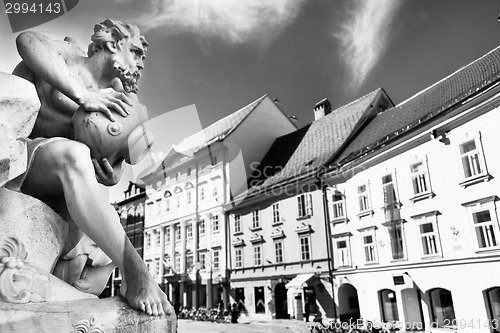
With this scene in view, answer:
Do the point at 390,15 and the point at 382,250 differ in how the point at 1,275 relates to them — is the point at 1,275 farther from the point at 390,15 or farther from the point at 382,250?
the point at 382,250

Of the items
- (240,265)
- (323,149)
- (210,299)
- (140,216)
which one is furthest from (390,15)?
(140,216)

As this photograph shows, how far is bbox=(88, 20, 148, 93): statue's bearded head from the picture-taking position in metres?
1.13

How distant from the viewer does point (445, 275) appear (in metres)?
8.71

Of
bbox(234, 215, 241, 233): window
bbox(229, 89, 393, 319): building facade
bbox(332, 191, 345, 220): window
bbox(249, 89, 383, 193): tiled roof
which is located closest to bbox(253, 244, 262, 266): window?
bbox(229, 89, 393, 319): building facade

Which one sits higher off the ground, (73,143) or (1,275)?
(73,143)

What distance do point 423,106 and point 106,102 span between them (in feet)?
39.6

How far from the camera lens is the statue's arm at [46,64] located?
964 millimetres

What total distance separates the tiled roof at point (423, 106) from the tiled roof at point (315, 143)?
74 centimetres

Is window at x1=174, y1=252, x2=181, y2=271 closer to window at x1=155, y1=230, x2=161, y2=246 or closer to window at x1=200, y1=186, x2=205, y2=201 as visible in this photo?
window at x1=155, y1=230, x2=161, y2=246

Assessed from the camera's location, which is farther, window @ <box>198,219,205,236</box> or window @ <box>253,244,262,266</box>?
window @ <box>198,219,205,236</box>

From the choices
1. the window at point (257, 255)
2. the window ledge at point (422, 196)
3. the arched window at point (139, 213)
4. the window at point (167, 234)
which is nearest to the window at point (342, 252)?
the window ledge at point (422, 196)

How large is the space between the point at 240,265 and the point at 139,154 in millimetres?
15297

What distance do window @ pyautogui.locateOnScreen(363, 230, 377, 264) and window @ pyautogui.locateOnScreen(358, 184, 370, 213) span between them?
26.2 inches

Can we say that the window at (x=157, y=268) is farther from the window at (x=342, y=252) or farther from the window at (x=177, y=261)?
the window at (x=342, y=252)
